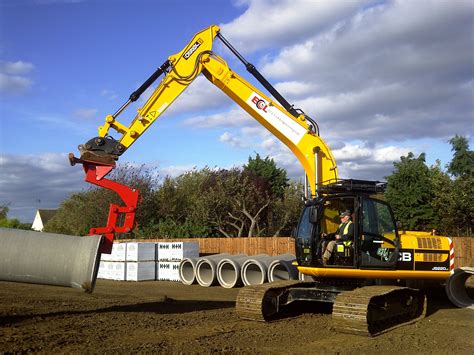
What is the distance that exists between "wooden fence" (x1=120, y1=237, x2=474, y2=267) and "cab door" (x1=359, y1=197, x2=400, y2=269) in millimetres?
9669

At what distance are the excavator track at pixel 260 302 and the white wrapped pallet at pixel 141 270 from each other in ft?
35.6

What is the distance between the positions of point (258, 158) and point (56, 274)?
38.1 meters

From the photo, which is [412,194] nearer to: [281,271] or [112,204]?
[281,271]

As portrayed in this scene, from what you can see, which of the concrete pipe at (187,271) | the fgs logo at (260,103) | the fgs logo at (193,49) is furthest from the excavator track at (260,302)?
the concrete pipe at (187,271)

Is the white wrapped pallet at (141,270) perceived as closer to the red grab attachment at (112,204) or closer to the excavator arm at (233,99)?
the excavator arm at (233,99)

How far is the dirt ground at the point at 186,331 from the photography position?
7.62 m

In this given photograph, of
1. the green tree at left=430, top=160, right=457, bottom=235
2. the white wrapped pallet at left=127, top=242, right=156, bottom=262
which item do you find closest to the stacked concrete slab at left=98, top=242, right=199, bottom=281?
the white wrapped pallet at left=127, top=242, right=156, bottom=262

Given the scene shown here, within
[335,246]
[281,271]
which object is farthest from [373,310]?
[281,271]

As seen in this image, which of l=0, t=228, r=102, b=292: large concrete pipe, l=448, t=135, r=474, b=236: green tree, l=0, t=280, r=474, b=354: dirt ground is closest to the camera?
l=0, t=280, r=474, b=354: dirt ground

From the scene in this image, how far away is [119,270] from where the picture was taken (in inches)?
821

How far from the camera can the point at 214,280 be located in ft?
60.5

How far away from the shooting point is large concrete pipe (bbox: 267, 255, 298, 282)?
53.2 ft

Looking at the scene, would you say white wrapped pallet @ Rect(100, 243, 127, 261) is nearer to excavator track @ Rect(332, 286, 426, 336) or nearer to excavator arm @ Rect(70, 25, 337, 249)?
excavator arm @ Rect(70, 25, 337, 249)

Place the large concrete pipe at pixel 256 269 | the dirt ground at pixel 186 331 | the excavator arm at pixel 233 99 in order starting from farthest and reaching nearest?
the large concrete pipe at pixel 256 269 → the excavator arm at pixel 233 99 → the dirt ground at pixel 186 331
